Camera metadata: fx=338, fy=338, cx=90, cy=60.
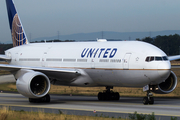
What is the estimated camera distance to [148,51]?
70.5 feet

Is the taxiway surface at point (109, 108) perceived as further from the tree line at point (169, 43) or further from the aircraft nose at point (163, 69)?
the tree line at point (169, 43)

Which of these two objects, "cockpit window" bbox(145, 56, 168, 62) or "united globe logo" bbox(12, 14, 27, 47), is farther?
"united globe logo" bbox(12, 14, 27, 47)

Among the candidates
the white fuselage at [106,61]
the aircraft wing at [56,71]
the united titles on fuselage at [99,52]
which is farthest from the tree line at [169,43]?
the aircraft wing at [56,71]

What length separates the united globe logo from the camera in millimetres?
34031

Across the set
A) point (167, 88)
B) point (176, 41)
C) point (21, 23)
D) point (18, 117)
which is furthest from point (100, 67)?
point (176, 41)

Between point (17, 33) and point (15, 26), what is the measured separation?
0.78 meters

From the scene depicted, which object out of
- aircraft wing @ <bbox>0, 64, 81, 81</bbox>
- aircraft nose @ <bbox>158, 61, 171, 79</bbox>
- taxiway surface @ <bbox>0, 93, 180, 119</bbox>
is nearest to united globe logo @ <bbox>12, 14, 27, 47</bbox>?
aircraft wing @ <bbox>0, 64, 81, 81</bbox>

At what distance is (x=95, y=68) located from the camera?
2391cm

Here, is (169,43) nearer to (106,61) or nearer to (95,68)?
(95,68)

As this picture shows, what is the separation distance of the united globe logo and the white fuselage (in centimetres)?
474

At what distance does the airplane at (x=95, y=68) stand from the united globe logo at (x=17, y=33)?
4.07 metres

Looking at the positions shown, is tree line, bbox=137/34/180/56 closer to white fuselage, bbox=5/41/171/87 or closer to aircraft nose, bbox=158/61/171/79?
white fuselage, bbox=5/41/171/87

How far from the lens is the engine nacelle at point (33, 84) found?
2209cm

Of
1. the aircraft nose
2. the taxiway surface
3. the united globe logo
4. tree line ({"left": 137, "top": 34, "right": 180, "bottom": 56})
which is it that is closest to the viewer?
the taxiway surface
